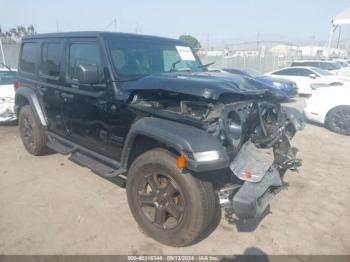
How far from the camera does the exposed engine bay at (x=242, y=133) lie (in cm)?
278

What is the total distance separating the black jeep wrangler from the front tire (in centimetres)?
1

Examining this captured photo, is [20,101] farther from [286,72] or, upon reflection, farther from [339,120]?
[286,72]

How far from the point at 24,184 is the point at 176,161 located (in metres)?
2.75

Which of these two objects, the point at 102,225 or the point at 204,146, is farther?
the point at 102,225

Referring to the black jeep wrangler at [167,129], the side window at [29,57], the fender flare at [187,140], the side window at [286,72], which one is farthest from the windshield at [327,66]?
the fender flare at [187,140]

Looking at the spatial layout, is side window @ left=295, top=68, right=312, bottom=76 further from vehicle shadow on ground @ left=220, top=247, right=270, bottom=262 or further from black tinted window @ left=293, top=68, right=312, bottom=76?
vehicle shadow on ground @ left=220, top=247, right=270, bottom=262

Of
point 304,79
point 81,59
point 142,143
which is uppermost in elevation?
point 81,59

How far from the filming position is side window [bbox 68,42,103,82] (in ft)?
12.4

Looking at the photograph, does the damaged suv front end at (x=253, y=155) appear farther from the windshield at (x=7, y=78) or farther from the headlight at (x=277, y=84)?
the headlight at (x=277, y=84)

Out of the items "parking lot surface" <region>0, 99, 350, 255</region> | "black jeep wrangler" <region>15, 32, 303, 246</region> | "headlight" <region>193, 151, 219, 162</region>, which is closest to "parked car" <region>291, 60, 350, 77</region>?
"parking lot surface" <region>0, 99, 350, 255</region>

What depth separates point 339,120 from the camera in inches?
295

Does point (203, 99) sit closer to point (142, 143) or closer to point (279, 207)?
point (142, 143)

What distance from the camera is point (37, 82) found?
494 centimetres

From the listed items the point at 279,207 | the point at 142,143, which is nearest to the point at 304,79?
the point at 279,207
